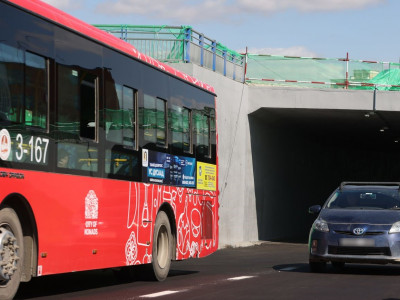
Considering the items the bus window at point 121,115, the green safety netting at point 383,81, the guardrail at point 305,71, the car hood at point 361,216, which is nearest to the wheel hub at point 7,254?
the bus window at point 121,115

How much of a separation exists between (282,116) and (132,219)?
2388 cm

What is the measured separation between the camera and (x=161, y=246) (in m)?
15.1

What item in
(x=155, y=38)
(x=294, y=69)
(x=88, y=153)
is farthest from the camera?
(x=294, y=69)

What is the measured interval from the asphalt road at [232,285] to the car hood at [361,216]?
98 centimetres

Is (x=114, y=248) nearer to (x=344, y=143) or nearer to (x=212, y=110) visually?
(x=212, y=110)

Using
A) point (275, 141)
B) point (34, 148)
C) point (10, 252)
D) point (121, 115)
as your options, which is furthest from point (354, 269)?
point (275, 141)

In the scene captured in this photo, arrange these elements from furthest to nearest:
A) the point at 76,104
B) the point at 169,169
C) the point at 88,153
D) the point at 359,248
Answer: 1. the point at 359,248
2. the point at 169,169
3. the point at 88,153
4. the point at 76,104

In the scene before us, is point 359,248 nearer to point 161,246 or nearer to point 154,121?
point 161,246

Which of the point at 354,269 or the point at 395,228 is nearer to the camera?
the point at 395,228

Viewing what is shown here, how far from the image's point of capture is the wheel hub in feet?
31.7

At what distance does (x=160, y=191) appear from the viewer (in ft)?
48.4

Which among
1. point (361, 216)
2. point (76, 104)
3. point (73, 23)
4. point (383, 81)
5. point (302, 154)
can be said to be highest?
point (383, 81)

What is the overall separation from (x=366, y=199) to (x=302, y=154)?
26622 millimetres

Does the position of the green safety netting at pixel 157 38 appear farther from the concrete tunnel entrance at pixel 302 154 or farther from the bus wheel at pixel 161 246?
the bus wheel at pixel 161 246
